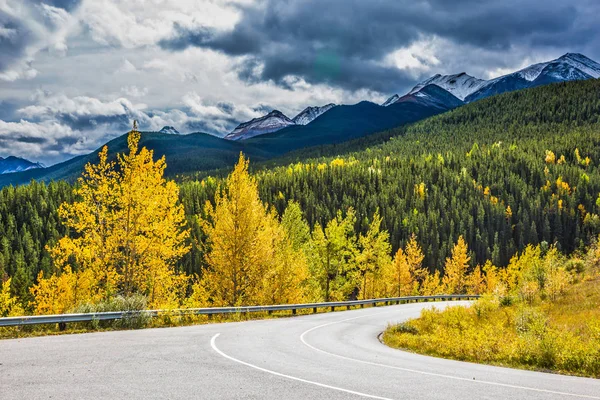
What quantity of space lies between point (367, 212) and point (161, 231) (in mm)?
129656

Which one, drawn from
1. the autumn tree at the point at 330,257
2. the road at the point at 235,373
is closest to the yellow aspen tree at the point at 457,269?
the autumn tree at the point at 330,257

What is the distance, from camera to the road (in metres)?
7.68

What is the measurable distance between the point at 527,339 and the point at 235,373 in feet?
28.9

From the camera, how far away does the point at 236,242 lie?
26406 mm

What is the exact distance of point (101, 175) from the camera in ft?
69.6

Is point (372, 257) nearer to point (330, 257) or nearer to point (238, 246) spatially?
point (330, 257)

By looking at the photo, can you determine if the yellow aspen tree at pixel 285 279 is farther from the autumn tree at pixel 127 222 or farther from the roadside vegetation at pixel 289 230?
the autumn tree at pixel 127 222

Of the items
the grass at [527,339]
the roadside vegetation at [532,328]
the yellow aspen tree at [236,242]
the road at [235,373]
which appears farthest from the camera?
the yellow aspen tree at [236,242]

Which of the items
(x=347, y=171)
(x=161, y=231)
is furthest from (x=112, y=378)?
(x=347, y=171)

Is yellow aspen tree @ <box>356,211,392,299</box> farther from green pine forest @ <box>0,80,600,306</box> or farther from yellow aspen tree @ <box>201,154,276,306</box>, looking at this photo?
green pine forest @ <box>0,80,600,306</box>

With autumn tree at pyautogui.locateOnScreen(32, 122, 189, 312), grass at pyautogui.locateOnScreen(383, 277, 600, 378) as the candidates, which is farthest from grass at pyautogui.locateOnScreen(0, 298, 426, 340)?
grass at pyautogui.locateOnScreen(383, 277, 600, 378)

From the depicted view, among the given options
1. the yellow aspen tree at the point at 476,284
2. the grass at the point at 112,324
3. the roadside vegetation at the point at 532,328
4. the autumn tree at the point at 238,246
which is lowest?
the yellow aspen tree at the point at 476,284

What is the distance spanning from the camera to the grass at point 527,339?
11.7 meters

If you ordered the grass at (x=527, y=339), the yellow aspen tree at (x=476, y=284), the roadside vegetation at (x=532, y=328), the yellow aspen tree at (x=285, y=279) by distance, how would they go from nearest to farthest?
the grass at (x=527, y=339) < the roadside vegetation at (x=532, y=328) < the yellow aspen tree at (x=285, y=279) < the yellow aspen tree at (x=476, y=284)
